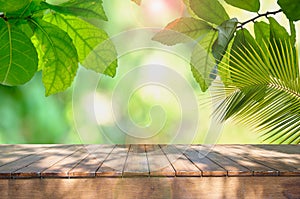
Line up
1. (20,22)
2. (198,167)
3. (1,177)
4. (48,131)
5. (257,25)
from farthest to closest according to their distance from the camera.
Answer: (48,131) → (198,167) → (1,177) → (257,25) → (20,22)

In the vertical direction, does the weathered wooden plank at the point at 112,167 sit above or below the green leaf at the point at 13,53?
below

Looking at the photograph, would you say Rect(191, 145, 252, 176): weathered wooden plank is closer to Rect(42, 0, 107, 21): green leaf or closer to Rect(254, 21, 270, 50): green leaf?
Rect(254, 21, 270, 50): green leaf

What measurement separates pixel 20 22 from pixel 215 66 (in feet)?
0.65

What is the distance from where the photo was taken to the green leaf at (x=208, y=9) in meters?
0.36

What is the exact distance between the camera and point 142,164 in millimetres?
1459

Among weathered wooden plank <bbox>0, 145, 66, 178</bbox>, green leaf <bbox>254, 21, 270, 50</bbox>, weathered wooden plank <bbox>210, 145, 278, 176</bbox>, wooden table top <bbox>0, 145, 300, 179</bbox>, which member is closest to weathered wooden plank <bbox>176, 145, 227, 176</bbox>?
wooden table top <bbox>0, 145, 300, 179</bbox>

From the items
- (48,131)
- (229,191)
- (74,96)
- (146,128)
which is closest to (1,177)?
(229,191)

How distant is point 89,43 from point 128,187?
3.31ft

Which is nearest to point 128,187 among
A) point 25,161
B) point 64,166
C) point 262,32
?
point 64,166

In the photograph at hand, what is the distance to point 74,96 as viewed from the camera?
370 millimetres

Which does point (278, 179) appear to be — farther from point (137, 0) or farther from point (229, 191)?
point (137, 0)

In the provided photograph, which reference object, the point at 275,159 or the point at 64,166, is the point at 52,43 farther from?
the point at 275,159

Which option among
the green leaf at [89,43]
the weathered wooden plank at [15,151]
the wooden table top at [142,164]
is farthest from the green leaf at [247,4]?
the weathered wooden plank at [15,151]

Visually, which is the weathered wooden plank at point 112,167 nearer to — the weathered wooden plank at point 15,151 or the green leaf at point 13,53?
the weathered wooden plank at point 15,151
